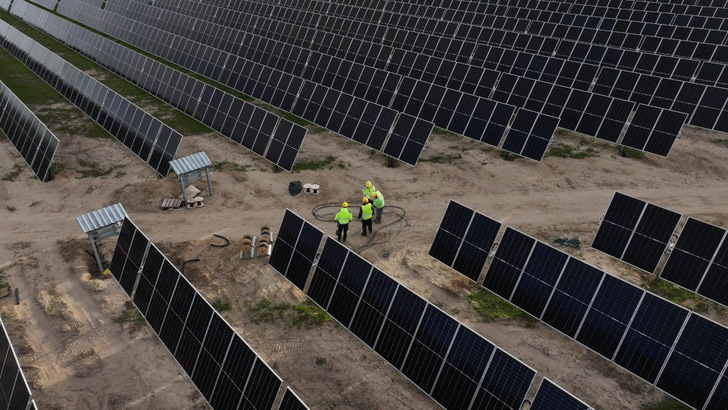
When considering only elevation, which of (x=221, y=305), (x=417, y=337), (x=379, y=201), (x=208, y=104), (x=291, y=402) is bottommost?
(x=221, y=305)

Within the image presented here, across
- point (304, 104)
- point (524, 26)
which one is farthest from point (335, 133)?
point (524, 26)

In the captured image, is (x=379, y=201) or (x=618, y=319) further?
(x=379, y=201)

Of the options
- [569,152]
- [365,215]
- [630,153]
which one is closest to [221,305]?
[365,215]

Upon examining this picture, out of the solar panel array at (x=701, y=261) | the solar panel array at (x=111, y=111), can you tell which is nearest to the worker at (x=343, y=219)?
the solar panel array at (x=111, y=111)

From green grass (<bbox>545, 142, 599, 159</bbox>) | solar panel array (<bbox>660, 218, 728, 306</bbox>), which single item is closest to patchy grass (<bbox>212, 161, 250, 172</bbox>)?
green grass (<bbox>545, 142, 599, 159</bbox>)

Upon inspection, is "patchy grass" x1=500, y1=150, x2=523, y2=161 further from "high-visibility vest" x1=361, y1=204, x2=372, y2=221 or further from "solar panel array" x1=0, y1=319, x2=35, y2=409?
"solar panel array" x1=0, y1=319, x2=35, y2=409

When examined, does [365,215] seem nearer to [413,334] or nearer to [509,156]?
[413,334]
